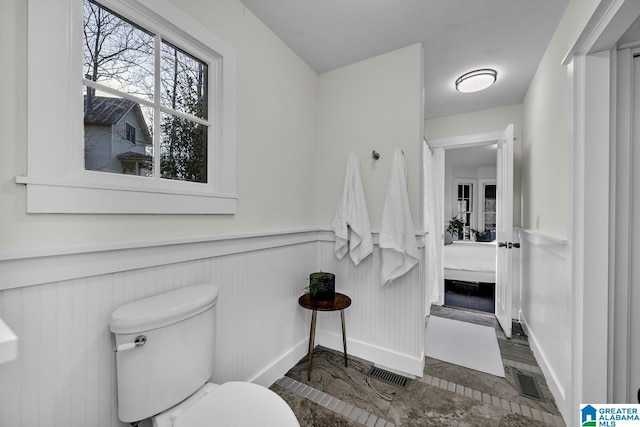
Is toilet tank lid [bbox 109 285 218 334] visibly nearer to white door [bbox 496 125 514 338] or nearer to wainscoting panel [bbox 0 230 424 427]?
wainscoting panel [bbox 0 230 424 427]

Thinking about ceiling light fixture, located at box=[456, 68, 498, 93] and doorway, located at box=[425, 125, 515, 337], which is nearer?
ceiling light fixture, located at box=[456, 68, 498, 93]

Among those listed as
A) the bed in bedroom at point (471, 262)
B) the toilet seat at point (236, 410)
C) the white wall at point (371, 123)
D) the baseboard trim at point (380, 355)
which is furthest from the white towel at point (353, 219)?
the bed in bedroom at point (471, 262)

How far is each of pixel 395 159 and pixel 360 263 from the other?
819 millimetres

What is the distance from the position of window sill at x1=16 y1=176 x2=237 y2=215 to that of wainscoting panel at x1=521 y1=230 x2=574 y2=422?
193cm

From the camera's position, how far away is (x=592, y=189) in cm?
129

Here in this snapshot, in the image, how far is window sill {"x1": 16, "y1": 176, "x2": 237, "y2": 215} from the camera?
0.83 m

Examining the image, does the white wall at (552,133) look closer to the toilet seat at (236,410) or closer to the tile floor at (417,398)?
the tile floor at (417,398)

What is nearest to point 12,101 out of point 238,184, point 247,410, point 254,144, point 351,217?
point 238,184

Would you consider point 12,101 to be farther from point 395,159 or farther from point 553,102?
point 553,102

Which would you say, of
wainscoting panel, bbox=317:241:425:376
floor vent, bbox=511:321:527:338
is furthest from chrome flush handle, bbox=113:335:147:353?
floor vent, bbox=511:321:527:338

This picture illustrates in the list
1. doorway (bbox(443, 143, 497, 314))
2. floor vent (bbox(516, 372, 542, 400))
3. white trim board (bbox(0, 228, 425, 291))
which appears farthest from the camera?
doorway (bbox(443, 143, 497, 314))

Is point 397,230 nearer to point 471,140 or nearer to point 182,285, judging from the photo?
point 182,285

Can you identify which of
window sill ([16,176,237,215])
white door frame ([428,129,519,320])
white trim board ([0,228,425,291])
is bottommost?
white trim board ([0,228,425,291])

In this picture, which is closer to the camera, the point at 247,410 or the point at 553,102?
the point at 247,410
